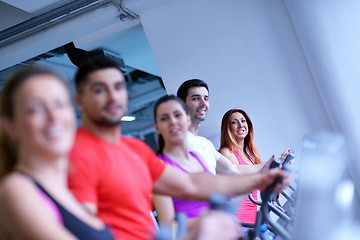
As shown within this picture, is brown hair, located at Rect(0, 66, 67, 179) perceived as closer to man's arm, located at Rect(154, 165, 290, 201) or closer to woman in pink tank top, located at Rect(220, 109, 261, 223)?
man's arm, located at Rect(154, 165, 290, 201)

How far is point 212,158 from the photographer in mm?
3082

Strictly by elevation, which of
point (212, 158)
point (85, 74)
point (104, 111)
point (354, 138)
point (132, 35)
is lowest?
point (354, 138)

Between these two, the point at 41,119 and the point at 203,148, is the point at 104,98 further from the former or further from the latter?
the point at 203,148

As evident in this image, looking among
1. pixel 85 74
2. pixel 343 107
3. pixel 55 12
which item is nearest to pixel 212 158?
pixel 85 74

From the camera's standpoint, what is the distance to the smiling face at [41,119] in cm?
115

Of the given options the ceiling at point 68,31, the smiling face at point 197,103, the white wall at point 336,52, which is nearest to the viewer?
the smiling face at point 197,103

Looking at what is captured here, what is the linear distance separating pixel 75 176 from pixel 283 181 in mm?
682

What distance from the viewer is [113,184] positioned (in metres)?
1.45

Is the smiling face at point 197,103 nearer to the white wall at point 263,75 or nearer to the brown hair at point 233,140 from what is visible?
the brown hair at point 233,140

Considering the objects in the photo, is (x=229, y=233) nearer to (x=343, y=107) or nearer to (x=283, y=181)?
(x=283, y=181)

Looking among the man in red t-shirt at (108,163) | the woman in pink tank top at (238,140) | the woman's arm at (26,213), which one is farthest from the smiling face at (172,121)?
the woman in pink tank top at (238,140)

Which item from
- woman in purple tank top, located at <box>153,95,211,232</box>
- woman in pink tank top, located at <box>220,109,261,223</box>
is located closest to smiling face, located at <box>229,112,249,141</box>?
woman in pink tank top, located at <box>220,109,261,223</box>

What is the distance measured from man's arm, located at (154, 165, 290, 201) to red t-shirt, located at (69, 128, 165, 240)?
0.14 metres

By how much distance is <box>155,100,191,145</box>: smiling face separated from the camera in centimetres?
232
